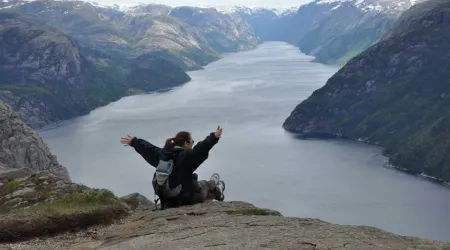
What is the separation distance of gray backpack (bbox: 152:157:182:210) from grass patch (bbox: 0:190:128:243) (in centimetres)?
223

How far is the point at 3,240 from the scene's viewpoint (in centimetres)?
1695

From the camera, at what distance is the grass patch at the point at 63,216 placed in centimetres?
1730

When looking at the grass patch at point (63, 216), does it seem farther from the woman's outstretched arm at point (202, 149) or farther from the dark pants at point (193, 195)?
the woman's outstretched arm at point (202, 149)

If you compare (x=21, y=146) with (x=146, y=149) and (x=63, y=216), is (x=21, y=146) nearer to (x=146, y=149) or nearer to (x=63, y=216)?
(x=63, y=216)

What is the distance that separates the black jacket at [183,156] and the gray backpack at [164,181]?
0.20m

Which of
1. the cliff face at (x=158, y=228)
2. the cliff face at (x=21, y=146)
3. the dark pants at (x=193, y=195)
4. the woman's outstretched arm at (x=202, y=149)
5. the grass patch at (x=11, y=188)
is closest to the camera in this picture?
the cliff face at (x=158, y=228)

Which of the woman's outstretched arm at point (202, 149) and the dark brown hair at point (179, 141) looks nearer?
the woman's outstretched arm at point (202, 149)

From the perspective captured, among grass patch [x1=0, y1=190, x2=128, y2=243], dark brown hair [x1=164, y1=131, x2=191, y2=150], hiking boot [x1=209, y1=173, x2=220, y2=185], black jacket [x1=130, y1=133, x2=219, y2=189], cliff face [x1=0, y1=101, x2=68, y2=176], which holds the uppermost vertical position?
dark brown hair [x1=164, y1=131, x2=191, y2=150]

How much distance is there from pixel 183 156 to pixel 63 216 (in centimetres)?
506

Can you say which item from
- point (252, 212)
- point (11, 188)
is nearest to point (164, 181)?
point (252, 212)

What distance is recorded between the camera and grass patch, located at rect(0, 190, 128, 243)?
17297 millimetres

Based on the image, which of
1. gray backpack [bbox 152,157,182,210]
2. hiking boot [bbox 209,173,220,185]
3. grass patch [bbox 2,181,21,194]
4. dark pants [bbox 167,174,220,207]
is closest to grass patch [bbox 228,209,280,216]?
dark pants [bbox 167,174,220,207]

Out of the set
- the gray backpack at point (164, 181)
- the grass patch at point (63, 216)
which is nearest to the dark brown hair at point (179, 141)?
the gray backpack at point (164, 181)

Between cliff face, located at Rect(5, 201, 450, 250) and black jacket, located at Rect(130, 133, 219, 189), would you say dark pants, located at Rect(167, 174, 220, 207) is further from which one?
cliff face, located at Rect(5, 201, 450, 250)
